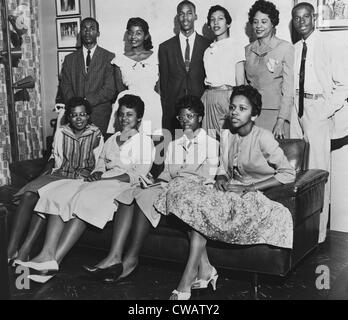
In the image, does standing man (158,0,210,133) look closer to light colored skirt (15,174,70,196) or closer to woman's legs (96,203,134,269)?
light colored skirt (15,174,70,196)

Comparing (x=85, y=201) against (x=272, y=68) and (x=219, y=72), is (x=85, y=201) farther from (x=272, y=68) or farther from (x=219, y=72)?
(x=272, y=68)

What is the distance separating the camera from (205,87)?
460cm

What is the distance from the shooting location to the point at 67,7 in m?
5.73

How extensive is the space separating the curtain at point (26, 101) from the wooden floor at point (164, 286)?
199cm

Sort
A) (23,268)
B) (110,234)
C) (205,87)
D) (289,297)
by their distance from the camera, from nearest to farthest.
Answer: (289,297)
(23,268)
(110,234)
(205,87)

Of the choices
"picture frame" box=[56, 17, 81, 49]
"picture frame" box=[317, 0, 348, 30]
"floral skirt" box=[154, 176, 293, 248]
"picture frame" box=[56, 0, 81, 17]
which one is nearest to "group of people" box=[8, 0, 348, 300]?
"floral skirt" box=[154, 176, 293, 248]

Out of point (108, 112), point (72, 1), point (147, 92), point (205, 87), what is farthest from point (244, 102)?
point (72, 1)

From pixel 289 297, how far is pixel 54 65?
3.90m

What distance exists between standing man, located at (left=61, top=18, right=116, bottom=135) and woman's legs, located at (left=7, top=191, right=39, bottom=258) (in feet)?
4.60

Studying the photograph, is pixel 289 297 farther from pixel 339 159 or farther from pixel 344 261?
pixel 339 159

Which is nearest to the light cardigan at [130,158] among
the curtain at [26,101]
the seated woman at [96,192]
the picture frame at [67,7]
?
the seated woman at [96,192]

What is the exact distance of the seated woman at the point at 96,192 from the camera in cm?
351

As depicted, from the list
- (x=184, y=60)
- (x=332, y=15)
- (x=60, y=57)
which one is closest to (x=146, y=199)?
(x=184, y=60)

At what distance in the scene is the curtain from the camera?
17.4 feet
